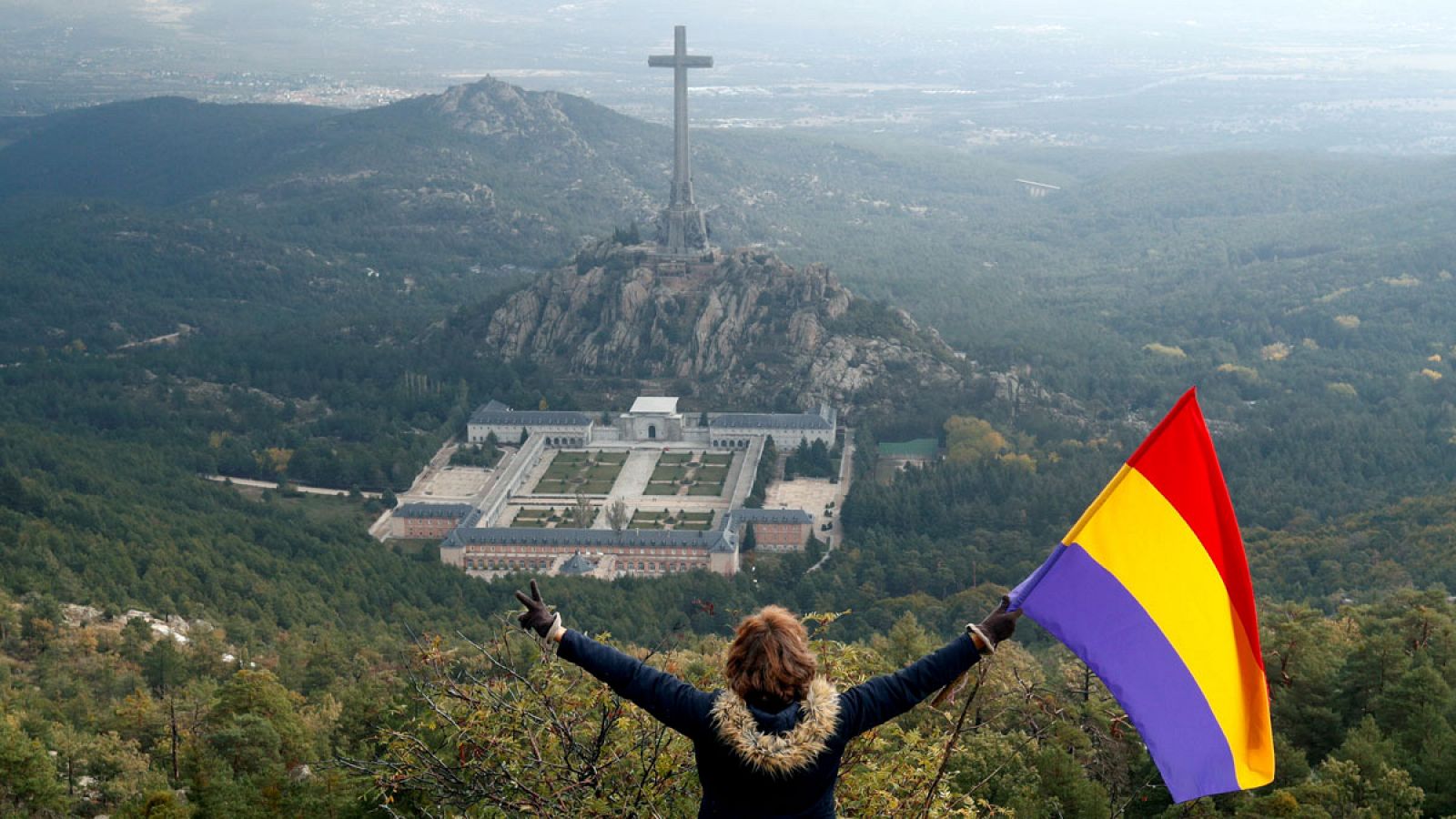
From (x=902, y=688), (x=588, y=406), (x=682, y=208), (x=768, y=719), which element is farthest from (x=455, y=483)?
(x=768, y=719)

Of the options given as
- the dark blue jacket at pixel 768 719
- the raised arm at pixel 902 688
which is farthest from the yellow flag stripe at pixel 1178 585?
the dark blue jacket at pixel 768 719

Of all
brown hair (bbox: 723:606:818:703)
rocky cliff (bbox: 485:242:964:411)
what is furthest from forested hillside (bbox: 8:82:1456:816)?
brown hair (bbox: 723:606:818:703)

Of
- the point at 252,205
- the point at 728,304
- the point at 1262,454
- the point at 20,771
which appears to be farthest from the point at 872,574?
the point at 252,205

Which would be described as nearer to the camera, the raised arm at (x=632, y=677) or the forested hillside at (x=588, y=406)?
the raised arm at (x=632, y=677)

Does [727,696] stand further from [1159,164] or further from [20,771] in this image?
[1159,164]

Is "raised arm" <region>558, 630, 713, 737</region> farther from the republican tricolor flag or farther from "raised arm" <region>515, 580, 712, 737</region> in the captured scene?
the republican tricolor flag

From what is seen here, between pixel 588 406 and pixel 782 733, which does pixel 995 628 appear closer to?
pixel 782 733

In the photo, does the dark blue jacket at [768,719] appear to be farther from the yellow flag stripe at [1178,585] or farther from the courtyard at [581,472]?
the courtyard at [581,472]
